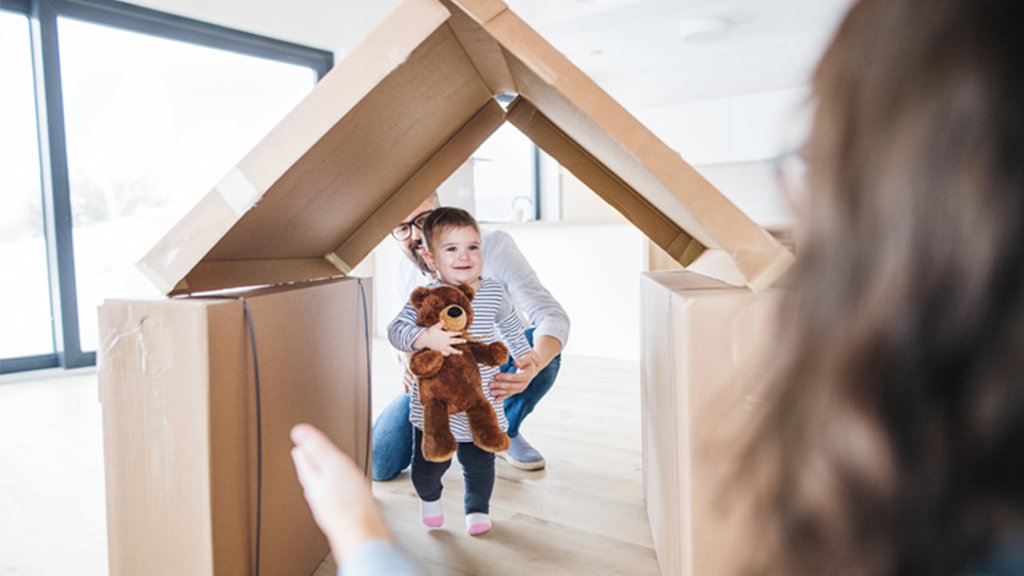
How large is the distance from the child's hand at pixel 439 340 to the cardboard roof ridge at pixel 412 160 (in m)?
0.21

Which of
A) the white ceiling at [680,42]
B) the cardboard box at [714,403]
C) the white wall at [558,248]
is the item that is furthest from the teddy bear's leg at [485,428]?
the white ceiling at [680,42]

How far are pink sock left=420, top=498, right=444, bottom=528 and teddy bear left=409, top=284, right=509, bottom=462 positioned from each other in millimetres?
102

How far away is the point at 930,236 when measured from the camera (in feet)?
0.94

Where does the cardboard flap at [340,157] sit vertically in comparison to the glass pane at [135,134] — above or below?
below

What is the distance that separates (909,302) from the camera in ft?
0.96

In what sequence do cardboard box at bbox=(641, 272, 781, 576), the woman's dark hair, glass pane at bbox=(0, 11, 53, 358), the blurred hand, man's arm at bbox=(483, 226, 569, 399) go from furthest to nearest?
glass pane at bbox=(0, 11, 53, 358) → man's arm at bbox=(483, 226, 569, 399) → cardboard box at bbox=(641, 272, 781, 576) → the blurred hand → the woman's dark hair

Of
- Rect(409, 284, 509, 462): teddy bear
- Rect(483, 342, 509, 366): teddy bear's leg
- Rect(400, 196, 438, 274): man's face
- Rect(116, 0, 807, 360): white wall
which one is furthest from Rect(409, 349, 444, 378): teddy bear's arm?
Rect(116, 0, 807, 360): white wall

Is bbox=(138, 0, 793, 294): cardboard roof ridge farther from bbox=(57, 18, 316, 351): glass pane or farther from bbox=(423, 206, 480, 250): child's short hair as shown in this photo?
bbox=(57, 18, 316, 351): glass pane

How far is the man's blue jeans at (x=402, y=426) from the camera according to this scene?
154 cm

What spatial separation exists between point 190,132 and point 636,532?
3.25 meters

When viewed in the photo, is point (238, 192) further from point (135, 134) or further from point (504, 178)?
point (504, 178)

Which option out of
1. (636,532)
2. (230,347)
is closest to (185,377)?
(230,347)

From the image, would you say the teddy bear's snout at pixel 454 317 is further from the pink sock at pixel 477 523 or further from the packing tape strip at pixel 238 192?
the packing tape strip at pixel 238 192

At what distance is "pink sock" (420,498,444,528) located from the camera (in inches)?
48.5
